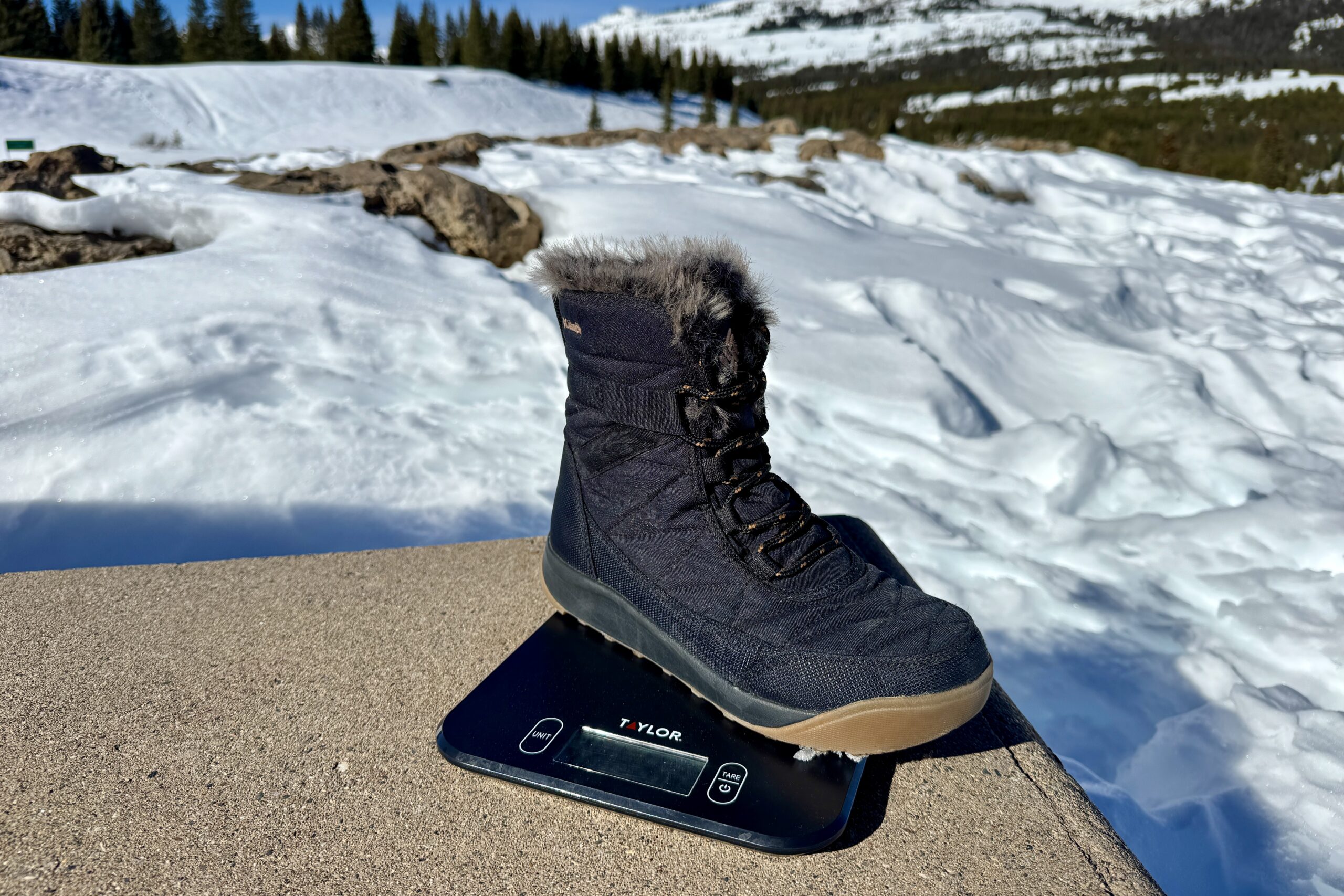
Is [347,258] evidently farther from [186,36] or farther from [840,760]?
[186,36]

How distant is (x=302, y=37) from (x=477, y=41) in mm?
Answer: 9290

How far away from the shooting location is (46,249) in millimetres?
2646

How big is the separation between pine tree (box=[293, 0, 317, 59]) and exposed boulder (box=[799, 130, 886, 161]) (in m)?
30.1

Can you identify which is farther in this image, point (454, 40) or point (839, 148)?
point (454, 40)

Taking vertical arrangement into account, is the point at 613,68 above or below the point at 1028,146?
above

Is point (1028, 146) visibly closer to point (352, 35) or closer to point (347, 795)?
point (347, 795)

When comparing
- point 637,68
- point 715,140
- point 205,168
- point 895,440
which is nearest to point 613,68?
point 637,68

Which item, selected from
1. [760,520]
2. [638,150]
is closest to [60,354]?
[760,520]

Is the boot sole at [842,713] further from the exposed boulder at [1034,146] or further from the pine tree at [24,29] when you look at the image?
the pine tree at [24,29]

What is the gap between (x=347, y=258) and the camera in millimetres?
2926

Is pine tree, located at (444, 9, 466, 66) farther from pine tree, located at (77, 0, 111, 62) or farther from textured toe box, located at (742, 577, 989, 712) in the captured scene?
textured toe box, located at (742, 577, 989, 712)

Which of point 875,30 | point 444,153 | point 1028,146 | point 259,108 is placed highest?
point 875,30

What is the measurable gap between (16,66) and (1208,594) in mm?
20028

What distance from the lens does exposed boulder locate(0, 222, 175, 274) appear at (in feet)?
8.63
